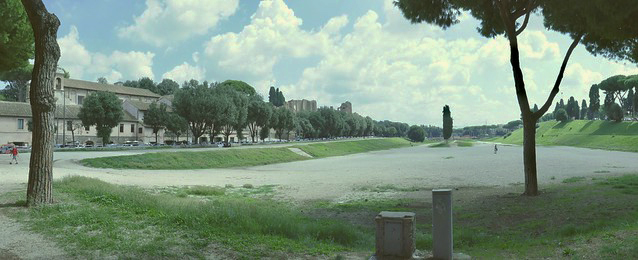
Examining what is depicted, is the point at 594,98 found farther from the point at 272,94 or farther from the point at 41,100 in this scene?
the point at 41,100

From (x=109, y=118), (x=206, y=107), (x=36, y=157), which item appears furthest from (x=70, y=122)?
(x=36, y=157)

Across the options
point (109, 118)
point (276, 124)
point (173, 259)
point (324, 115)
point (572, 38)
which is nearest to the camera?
point (173, 259)

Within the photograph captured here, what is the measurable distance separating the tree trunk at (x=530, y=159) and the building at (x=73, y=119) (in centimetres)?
6306

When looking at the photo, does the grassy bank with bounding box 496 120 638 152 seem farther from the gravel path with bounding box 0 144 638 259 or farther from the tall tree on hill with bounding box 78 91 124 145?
the tall tree on hill with bounding box 78 91 124 145

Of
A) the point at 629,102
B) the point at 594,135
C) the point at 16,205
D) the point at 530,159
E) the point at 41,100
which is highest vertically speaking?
the point at 629,102

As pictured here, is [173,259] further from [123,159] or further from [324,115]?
[324,115]

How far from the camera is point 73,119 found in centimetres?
7938

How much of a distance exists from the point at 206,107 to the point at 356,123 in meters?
108

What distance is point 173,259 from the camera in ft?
22.3

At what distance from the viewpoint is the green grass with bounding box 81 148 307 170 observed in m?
40.0

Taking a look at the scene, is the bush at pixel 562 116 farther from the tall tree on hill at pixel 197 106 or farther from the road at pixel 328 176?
the tall tree on hill at pixel 197 106

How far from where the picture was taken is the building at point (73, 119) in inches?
2726

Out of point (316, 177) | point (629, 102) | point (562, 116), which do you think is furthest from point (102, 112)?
point (562, 116)

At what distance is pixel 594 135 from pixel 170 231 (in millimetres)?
122402
